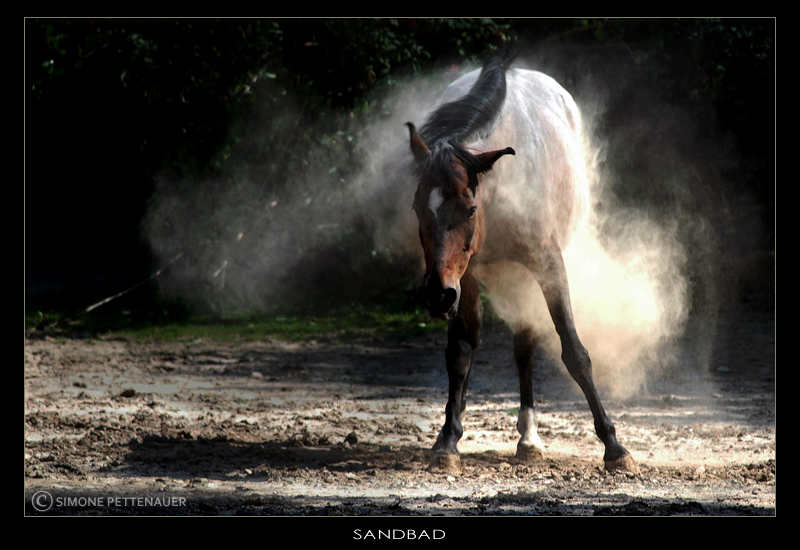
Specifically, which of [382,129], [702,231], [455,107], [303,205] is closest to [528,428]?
[455,107]

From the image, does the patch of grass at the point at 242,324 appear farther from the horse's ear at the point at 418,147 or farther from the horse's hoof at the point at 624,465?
the horse's ear at the point at 418,147

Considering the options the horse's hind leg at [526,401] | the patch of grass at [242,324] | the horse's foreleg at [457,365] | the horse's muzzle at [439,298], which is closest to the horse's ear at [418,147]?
the horse's muzzle at [439,298]

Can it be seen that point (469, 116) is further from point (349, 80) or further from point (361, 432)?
point (349, 80)

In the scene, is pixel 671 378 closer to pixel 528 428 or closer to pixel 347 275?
pixel 528 428

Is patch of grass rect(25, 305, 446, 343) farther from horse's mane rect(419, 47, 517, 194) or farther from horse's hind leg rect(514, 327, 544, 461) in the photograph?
horse's mane rect(419, 47, 517, 194)

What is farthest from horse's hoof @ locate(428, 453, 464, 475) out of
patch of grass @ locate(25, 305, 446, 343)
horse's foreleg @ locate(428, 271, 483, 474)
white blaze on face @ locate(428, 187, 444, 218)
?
patch of grass @ locate(25, 305, 446, 343)

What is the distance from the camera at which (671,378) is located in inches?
263

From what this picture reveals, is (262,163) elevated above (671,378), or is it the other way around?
(262,163)

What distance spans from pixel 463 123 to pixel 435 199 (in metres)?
0.63

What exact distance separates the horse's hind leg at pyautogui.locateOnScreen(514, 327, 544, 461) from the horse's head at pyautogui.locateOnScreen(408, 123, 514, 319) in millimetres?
1370

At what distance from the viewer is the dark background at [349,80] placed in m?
7.61

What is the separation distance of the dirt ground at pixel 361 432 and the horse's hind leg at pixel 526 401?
0.37 feet

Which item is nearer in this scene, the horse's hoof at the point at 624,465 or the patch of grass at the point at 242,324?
the horse's hoof at the point at 624,465

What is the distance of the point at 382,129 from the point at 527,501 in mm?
5108
